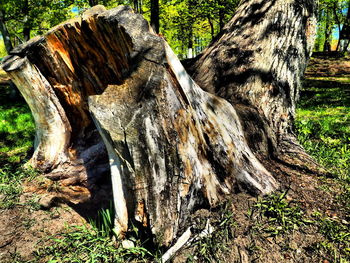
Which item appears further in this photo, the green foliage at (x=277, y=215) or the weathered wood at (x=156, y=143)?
the green foliage at (x=277, y=215)

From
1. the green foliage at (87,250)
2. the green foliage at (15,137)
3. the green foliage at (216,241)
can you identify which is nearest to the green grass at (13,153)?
the green foliage at (15,137)

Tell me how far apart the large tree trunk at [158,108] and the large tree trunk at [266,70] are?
0.06 ft

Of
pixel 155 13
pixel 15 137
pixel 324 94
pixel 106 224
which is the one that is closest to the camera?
pixel 106 224

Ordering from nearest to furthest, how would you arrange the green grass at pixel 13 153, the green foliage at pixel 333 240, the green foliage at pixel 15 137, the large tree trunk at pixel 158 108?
the green foliage at pixel 333 240 < the large tree trunk at pixel 158 108 < the green grass at pixel 13 153 < the green foliage at pixel 15 137

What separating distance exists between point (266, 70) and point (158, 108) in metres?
2.02

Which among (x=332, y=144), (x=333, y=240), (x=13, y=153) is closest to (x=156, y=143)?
(x=333, y=240)

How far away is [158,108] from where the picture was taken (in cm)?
190

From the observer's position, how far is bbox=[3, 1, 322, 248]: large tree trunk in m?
1.93

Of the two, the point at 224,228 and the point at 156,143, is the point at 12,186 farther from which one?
the point at 224,228

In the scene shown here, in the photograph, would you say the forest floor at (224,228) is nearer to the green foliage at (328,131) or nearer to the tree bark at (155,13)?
the green foliage at (328,131)

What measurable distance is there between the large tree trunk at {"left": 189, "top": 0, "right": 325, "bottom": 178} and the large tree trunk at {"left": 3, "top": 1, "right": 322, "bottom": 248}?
0.02 metres

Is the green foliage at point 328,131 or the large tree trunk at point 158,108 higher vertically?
the large tree trunk at point 158,108

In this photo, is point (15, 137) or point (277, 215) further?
point (15, 137)

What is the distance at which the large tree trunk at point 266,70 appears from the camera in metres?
2.91
